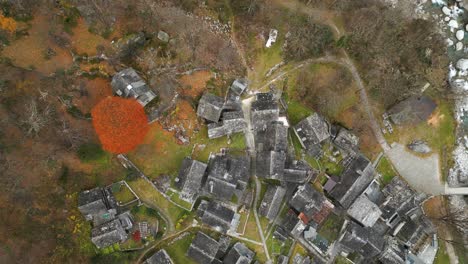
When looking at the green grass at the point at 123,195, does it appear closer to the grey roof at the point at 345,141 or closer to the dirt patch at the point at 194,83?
the dirt patch at the point at 194,83

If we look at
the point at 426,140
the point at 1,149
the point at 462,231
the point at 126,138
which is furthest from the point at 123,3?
the point at 462,231

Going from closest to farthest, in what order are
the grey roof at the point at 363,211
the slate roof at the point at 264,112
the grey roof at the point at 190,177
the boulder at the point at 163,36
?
the grey roof at the point at 190,177 < the boulder at the point at 163,36 < the slate roof at the point at 264,112 < the grey roof at the point at 363,211

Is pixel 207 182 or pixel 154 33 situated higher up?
pixel 154 33

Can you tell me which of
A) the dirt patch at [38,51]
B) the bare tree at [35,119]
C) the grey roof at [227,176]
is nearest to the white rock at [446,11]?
the grey roof at [227,176]

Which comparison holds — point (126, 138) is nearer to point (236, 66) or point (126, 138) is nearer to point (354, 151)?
point (236, 66)

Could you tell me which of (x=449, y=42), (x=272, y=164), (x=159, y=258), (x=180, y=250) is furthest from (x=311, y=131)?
(x=449, y=42)

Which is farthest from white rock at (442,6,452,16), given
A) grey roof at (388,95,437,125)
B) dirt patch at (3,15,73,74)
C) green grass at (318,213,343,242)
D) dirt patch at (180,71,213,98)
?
dirt patch at (3,15,73,74)

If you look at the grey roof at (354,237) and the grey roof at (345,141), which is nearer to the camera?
the grey roof at (354,237)
